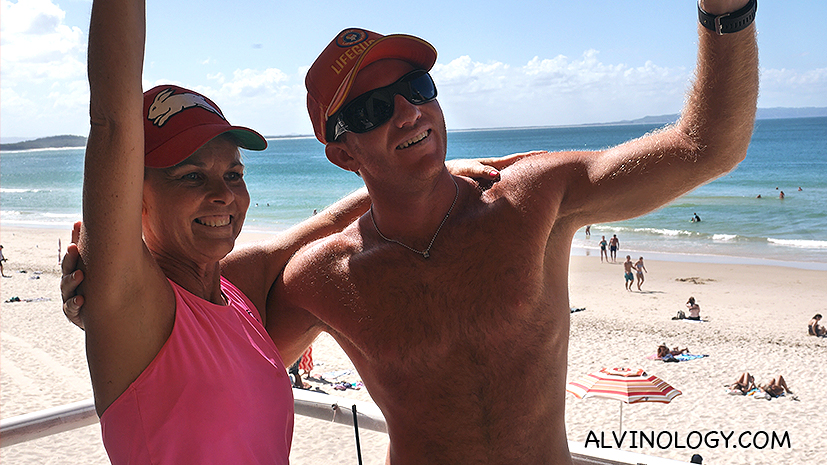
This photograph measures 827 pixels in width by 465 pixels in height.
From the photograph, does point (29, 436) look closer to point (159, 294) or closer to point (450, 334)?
point (159, 294)

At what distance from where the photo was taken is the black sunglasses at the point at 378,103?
7.06 ft

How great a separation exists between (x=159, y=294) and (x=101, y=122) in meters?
0.42

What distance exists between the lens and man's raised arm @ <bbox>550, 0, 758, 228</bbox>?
1667mm

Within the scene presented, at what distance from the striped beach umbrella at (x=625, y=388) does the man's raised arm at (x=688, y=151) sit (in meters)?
8.16

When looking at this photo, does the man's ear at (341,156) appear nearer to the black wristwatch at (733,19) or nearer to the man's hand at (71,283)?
the man's hand at (71,283)

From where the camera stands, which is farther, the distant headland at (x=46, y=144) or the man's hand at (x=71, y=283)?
the distant headland at (x=46, y=144)

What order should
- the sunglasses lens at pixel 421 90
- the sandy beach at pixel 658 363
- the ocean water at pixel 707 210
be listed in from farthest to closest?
the ocean water at pixel 707 210
the sandy beach at pixel 658 363
the sunglasses lens at pixel 421 90

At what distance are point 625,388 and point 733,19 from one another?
886 centimetres

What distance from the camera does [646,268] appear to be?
22.0 m

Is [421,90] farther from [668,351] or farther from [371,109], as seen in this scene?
[668,351]

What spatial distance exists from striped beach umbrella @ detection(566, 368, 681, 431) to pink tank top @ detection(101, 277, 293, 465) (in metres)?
8.63

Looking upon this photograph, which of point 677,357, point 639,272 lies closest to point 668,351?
point 677,357

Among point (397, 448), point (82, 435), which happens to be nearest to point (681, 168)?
point (397, 448)

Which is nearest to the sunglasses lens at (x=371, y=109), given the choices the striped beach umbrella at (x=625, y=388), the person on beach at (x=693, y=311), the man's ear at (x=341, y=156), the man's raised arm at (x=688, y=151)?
the man's ear at (x=341, y=156)
